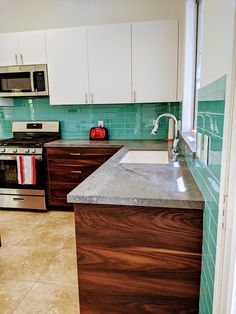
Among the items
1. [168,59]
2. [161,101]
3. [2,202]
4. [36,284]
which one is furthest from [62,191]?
[168,59]

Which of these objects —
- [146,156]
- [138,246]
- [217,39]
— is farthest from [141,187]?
[146,156]

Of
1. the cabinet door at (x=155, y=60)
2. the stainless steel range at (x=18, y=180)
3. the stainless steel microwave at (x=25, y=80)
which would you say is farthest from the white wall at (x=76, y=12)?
the stainless steel range at (x=18, y=180)

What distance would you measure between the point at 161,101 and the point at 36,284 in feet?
7.57

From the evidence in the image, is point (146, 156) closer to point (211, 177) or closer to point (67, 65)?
point (67, 65)

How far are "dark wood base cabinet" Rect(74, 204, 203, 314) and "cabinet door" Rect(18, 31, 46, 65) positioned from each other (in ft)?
8.60

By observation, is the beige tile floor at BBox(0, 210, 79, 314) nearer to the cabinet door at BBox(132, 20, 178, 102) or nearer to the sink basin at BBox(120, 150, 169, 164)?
the sink basin at BBox(120, 150, 169, 164)

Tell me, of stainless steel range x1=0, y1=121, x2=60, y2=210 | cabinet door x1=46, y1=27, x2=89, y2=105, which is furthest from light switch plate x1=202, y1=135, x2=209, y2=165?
stainless steel range x1=0, y1=121, x2=60, y2=210

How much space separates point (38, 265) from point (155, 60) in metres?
2.51

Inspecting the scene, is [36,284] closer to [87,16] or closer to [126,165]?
[126,165]

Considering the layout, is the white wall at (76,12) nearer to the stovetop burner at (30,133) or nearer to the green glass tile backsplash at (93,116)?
the green glass tile backsplash at (93,116)

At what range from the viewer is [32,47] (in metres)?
3.31

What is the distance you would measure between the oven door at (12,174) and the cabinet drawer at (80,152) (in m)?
0.18

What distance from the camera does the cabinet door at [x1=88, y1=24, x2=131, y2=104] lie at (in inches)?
122

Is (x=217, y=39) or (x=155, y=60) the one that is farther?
(x=155, y=60)
